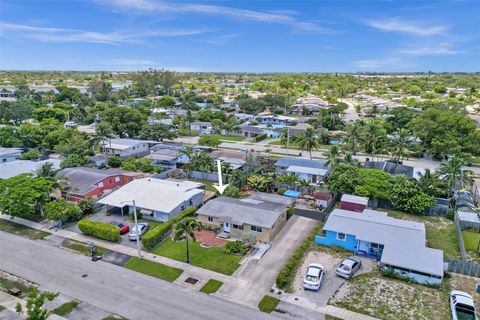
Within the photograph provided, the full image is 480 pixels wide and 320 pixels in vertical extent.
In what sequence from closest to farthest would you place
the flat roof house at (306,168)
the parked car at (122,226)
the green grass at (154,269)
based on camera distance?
the green grass at (154,269)
the parked car at (122,226)
the flat roof house at (306,168)

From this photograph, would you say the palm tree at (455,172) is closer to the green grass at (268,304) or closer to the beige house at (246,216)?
the beige house at (246,216)

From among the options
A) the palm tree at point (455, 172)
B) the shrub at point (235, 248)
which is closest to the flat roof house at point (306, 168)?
the palm tree at point (455, 172)

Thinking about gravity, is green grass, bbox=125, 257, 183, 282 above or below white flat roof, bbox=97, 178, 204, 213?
below

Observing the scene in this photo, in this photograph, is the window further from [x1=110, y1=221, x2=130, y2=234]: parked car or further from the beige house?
[x1=110, y1=221, x2=130, y2=234]: parked car

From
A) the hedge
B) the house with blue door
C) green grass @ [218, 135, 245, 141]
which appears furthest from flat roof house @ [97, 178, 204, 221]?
green grass @ [218, 135, 245, 141]

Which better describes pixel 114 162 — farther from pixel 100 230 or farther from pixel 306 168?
pixel 306 168

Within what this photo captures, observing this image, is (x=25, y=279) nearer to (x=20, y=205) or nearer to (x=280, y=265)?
(x=20, y=205)

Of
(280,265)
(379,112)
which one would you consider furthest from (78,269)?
(379,112)
